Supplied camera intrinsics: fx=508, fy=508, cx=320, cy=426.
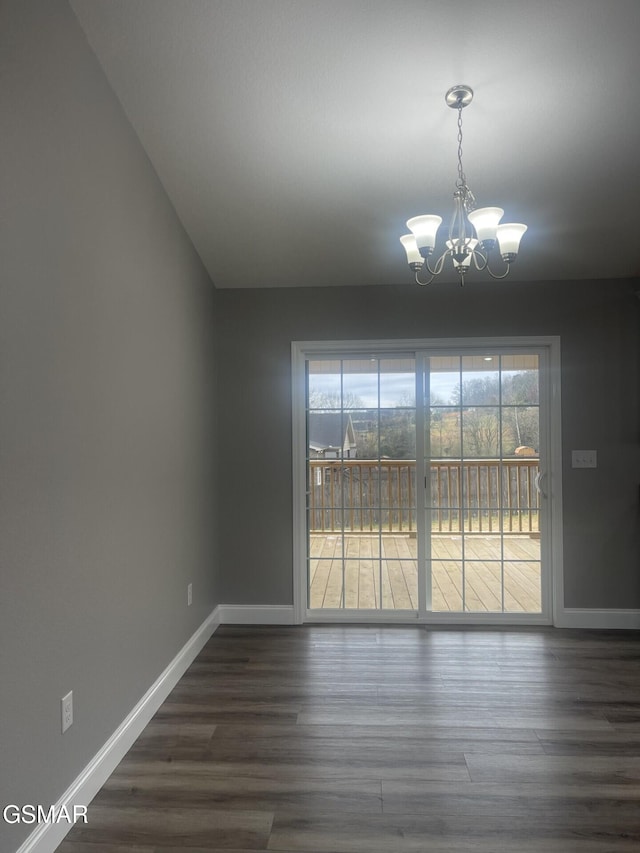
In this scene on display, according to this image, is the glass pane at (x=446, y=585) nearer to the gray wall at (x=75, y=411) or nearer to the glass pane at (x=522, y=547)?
the glass pane at (x=522, y=547)

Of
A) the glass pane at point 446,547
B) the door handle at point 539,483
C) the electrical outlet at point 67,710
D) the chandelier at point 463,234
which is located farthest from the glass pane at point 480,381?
the electrical outlet at point 67,710

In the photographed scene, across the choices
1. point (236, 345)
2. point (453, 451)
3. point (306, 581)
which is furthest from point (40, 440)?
point (453, 451)

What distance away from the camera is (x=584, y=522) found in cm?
370

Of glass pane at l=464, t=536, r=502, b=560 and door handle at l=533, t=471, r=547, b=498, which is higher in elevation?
door handle at l=533, t=471, r=547, b=498

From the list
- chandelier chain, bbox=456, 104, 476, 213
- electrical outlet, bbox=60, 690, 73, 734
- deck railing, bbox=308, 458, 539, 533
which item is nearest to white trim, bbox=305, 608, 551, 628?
deck railing, bbox=308, 458, 539, 533

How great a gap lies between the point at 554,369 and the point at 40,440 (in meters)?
3.39

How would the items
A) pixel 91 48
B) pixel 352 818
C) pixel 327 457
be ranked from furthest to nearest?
pixel 327 457 < pixel 91 48 < pixel 352 818

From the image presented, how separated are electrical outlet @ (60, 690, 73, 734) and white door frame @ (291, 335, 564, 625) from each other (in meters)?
2.12

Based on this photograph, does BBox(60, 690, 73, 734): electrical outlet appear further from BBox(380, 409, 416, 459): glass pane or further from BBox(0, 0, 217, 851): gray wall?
BBox(380, 409, 416, 459): glass pane

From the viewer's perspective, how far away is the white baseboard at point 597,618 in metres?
3.65

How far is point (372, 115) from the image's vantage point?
93.8 inches

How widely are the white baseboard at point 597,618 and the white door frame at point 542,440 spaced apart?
5 centimetres

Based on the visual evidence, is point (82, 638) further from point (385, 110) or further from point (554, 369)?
point (554, 369)

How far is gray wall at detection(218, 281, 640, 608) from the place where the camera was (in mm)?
3684
